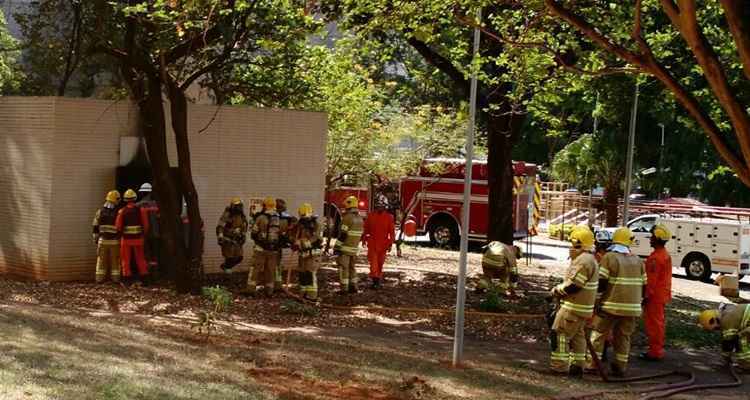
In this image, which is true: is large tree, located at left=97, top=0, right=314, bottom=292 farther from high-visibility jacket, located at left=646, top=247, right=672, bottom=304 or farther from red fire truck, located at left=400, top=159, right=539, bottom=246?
red fire truck, located at left=400, top=159, right=539, bottom=246

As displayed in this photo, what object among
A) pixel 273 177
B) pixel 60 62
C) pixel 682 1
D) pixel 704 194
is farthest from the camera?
pixel 704 194

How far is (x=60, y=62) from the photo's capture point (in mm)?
19609

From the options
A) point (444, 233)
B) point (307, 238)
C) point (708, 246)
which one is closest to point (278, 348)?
point (307, 238)

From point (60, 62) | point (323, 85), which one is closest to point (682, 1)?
point (323, 85)

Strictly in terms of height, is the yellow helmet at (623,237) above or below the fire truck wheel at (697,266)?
above

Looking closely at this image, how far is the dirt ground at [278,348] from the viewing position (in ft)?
25.6

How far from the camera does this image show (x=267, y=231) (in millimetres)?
14711

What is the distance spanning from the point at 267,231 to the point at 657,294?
599cm

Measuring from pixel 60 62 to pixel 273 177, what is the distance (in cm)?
552

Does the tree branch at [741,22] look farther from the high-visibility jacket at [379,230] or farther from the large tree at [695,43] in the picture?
the high-visibility jacket at [379,230]

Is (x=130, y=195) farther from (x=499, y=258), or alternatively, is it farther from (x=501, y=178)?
(x=501, y=178)

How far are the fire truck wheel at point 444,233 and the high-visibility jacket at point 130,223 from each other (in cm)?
1377

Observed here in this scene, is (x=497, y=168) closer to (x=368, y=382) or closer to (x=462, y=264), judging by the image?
(x=462, y=264)

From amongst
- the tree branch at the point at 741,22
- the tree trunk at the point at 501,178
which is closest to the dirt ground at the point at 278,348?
the tree trunk at the point at 501,178
